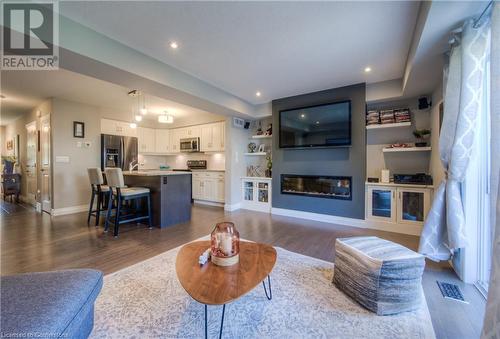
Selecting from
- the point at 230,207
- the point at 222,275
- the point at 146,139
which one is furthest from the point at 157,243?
the point at 146,139

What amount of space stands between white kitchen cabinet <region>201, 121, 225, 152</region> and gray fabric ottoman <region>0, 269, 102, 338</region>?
4752 mm

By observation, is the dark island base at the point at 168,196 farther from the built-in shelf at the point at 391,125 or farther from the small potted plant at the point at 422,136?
the small potted plant at the point at 422,136

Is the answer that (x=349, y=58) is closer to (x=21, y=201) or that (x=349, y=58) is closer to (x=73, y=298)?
(x=73, y=298)

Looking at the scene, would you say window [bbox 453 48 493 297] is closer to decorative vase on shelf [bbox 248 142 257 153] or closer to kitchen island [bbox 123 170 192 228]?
kitchen island [bbox 123 170 192 228]

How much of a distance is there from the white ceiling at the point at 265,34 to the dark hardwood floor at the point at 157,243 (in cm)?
259

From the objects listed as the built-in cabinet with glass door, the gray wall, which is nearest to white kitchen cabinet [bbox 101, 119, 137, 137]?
the gray wall

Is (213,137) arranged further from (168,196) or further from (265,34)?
(265,34)

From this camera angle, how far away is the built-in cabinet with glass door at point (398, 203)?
3.28 metres

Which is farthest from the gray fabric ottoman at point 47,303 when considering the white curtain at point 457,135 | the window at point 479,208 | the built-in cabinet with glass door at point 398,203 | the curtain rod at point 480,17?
the built-in cabinet with glass door at point 398,203

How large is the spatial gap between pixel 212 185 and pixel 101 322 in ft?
14.5

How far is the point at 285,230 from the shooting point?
140 inches

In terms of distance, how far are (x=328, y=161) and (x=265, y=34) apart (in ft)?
8.77

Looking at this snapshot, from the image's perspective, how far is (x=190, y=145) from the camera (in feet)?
20.8

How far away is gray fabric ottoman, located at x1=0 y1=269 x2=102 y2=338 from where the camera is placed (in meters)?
0.83
